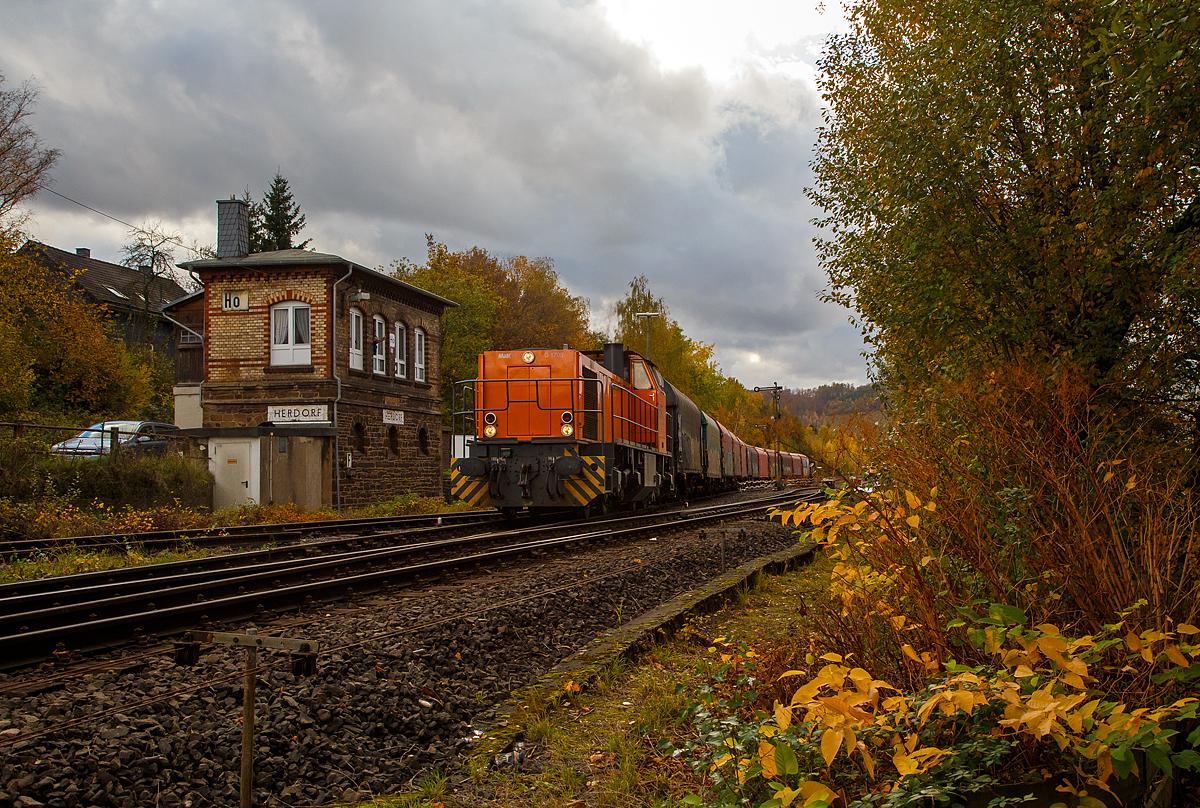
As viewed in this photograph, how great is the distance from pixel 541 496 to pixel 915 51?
946 cm

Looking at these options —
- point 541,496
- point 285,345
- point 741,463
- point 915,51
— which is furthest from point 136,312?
point 915,51

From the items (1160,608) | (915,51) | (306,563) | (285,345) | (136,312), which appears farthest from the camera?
(136,312)

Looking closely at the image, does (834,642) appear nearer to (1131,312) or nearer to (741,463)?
(1131,312)

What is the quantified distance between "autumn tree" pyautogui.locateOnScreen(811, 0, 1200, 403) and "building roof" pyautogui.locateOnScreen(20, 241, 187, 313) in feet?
150

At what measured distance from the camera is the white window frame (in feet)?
86.1

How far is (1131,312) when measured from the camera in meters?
5.87

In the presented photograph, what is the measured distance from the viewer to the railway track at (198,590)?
5.77 m

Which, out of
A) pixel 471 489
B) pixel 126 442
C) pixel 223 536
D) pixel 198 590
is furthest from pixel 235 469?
pixel 198 590

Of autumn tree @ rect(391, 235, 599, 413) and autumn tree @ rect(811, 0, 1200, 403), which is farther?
autumn tree @ rect(391, 235, 599, 413)

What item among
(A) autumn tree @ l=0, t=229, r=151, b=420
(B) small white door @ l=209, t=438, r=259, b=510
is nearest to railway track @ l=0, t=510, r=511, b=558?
(B) small white door @ l=209, t=438, r=259, b=510

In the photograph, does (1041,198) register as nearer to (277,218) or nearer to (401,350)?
(401,350)

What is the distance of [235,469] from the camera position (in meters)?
20.2

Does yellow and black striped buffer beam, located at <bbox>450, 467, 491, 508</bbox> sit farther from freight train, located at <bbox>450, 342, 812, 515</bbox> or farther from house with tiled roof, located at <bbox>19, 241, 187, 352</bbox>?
house with tiled roof, located at <bbox>19, 241, 187, 352</bbox>

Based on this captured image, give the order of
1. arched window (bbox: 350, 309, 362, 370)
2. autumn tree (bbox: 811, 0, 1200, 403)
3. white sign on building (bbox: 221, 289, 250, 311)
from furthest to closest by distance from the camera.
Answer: arched window (bbox: 350, 309, 362, 370) < white sign on building (bbox: 221, 289, 250, 311) < autumn tree (bbox: 811, 0, 1200, 403)
